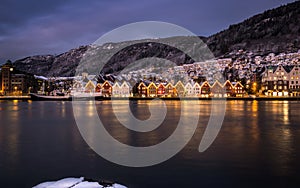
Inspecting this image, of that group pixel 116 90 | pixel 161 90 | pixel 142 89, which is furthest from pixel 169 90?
pixel 116 90

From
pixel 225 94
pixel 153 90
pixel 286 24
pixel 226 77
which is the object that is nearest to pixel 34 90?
pixel 153 90

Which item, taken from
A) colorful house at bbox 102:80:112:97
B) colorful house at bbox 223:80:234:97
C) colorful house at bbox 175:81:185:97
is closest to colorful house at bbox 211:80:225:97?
colorful house at bbox 223:80:234:97

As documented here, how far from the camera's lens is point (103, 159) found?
952 centimetres

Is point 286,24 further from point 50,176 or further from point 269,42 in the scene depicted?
point 50,176

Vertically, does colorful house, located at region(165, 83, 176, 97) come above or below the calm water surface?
above

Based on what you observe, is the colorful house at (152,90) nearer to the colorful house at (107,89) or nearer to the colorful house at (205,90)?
the colorful house at (107,89)

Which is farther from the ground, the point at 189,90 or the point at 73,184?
the point at 189,90

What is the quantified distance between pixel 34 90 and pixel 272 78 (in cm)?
8916

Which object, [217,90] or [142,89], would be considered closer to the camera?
[217,90]

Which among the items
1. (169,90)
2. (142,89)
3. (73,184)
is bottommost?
(73,184)

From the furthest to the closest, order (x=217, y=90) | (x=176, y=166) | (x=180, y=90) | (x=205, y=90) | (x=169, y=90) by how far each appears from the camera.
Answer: (x=180, y=90)
(x=169, y=90)
(x=205, y=90)
(x=217, y=90)
(x=176, y=166)

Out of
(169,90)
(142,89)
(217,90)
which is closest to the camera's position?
(217,90)

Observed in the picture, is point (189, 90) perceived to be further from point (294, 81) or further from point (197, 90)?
point (294, 81)

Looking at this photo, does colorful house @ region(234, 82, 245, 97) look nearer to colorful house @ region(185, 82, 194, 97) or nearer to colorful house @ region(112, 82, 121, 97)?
colorful house @ region(185, 82, 194, 97)
